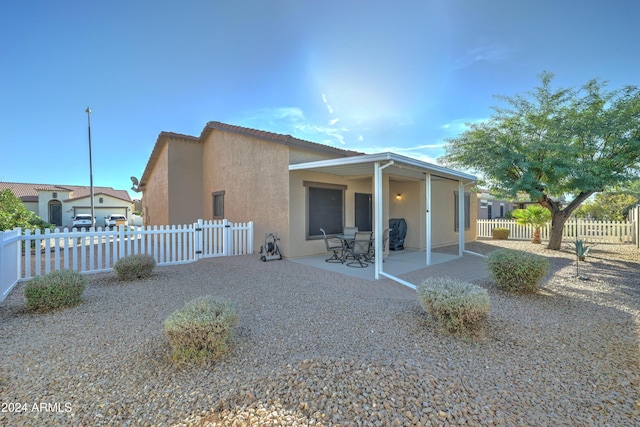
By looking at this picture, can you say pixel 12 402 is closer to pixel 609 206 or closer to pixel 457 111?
pixel 457 111

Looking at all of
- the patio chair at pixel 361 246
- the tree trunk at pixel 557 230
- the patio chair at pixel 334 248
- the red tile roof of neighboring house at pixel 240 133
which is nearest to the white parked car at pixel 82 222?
the red tile roof of neighboring house at pixel 240 133

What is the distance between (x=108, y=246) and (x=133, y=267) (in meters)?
1.55

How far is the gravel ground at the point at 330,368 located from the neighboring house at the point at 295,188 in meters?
3.25

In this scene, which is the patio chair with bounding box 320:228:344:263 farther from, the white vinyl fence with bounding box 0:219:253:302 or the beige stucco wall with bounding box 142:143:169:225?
the beige stucco wall with bounding box 142:143:169:225

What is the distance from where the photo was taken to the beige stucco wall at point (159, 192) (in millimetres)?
12730

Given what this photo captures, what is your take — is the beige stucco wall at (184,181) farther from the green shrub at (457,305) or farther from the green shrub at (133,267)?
the green shrub at (457,305)

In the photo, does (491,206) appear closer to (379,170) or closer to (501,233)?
(501,233)

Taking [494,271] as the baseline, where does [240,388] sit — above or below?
below

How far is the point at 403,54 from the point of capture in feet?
29.8

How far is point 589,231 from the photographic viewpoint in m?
14.5

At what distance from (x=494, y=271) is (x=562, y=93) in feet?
31.3

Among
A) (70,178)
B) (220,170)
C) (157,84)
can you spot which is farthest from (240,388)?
(70,178)

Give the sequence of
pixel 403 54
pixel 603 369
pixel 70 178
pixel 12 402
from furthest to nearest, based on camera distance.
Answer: pixel 70 178, pixel 403 54, pixel 603 369, pixel 12 402

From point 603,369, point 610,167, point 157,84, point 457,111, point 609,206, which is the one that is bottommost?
point 603,369
